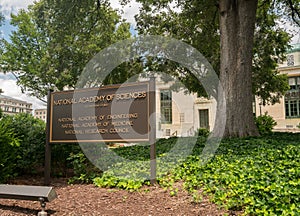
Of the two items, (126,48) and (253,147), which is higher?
(126,48)

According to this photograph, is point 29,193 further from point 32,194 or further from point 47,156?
point 47,156

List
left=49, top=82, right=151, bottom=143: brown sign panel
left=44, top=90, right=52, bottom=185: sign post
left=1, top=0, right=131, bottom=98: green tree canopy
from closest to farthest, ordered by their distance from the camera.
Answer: left=49, top=82, right=151, bottom=143: brown sign panel
left=44, top=90, right=52, bottom=185: sign post
left=1, top=0, right=131, bottom=98: green tree canopy

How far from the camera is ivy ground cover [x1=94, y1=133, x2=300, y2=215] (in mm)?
3646

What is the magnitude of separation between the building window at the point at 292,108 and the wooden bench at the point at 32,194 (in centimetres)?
3251

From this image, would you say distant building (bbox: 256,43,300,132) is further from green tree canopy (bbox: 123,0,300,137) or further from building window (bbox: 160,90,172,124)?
green tree canopy (bbox: 123,0,300,137)

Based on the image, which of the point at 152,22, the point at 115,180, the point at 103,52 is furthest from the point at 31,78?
the point at 115,180

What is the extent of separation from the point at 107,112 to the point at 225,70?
16.9 ft

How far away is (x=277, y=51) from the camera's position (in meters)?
17.1

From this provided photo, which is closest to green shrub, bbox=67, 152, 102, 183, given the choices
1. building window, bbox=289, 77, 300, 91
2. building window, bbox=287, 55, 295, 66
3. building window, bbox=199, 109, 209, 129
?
building window, bbox=199, 109, 209, 129

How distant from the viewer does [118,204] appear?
175 inches

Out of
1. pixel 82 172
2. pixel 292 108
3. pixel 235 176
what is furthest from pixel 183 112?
pixel 235 176

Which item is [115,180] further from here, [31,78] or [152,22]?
[31,78]

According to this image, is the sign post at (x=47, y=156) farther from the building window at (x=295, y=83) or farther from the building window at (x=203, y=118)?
the building window at (x=295, y=83)

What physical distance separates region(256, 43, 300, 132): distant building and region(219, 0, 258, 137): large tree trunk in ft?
78.8
